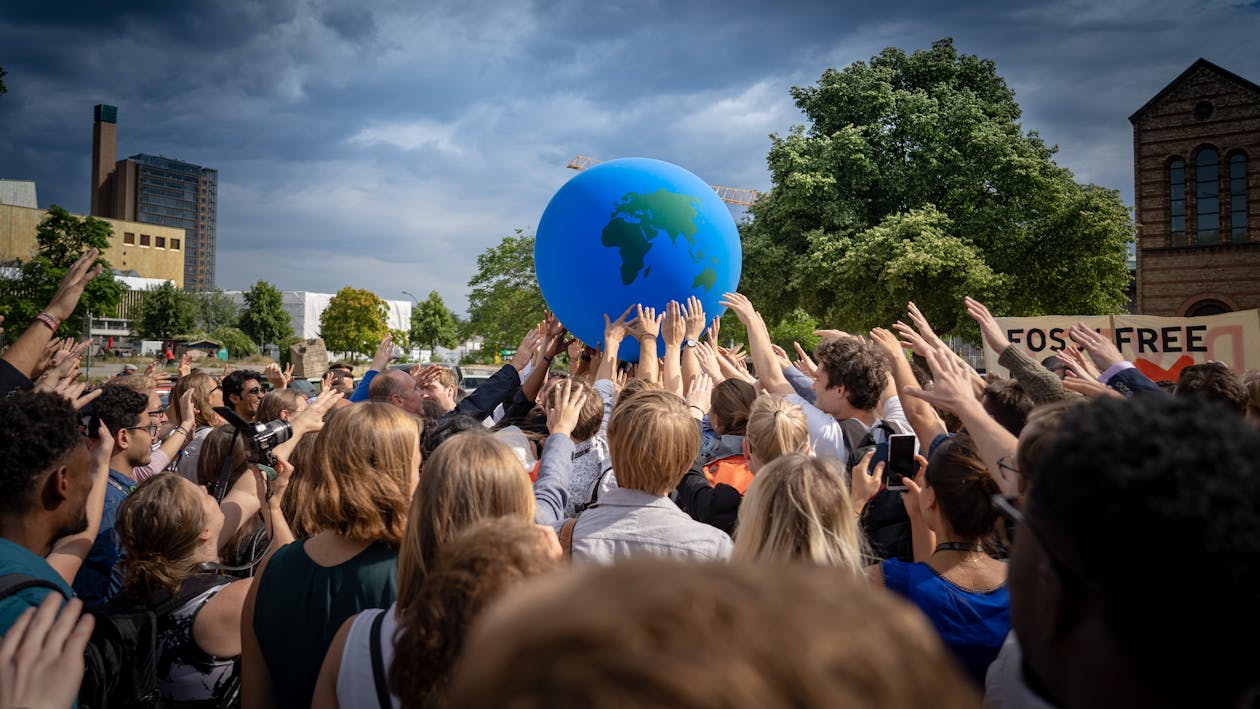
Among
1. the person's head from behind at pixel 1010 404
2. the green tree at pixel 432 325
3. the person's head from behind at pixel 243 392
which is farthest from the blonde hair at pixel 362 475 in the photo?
the green tree at pixel 432 325

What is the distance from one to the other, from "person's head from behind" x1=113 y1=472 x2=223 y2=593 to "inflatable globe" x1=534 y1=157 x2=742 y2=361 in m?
3.03

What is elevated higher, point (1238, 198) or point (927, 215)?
point (1238, 198)

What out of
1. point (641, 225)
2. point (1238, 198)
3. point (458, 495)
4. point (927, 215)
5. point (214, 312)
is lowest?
point (458, 495)

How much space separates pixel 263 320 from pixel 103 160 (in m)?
93.8

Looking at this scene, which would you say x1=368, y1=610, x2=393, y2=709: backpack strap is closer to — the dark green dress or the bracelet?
the dark green dress

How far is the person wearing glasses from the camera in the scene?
3.04 metres

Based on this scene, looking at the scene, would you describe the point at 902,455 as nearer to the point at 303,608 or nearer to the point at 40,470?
the point at 303,608

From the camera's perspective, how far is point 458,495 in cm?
211

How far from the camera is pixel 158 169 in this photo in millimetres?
163500

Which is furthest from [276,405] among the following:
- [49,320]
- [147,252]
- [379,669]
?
[147,252]

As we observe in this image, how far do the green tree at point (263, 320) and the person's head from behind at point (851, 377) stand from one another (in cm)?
7402

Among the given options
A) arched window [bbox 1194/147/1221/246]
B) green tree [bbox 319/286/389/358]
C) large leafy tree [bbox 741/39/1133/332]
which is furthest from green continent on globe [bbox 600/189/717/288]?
green tree [bbox 319/286/389/358]

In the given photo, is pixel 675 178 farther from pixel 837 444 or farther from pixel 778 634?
pixel 778 634

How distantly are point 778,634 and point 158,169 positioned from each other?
199 meters
